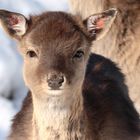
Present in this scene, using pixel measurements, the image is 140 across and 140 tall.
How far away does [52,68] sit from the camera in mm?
5281

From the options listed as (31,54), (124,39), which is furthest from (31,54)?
(124,39)

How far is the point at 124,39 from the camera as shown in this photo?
7.80m

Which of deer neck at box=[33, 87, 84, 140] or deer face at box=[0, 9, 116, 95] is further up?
deer face at box=[0, 9, 116, 95]

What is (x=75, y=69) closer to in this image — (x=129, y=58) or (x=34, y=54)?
(x=34, y=54)

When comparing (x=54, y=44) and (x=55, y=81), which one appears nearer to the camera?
(x=55, y=81)

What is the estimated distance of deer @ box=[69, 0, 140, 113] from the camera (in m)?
7.74

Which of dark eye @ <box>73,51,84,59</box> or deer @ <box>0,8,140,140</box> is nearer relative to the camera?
deer @ <box>0,8,140,140</box>

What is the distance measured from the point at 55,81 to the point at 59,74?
96 millimetres

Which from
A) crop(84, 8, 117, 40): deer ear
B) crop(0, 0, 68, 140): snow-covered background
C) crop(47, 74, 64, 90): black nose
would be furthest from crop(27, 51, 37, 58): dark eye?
crop(0, 0, 68, 140): snow-covered background

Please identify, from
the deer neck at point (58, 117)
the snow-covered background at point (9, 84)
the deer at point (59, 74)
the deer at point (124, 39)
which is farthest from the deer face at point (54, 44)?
the snow-covered background at point (9, 84)

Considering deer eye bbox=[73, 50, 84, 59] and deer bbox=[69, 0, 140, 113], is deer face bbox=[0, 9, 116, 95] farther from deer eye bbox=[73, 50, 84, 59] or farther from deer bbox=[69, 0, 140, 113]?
deer bbox=[69, 0, 140, 113]

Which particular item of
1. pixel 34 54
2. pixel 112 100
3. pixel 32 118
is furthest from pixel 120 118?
pixel 34 54

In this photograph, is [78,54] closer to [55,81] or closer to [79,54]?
[79,54]

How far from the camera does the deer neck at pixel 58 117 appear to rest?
5.42m
